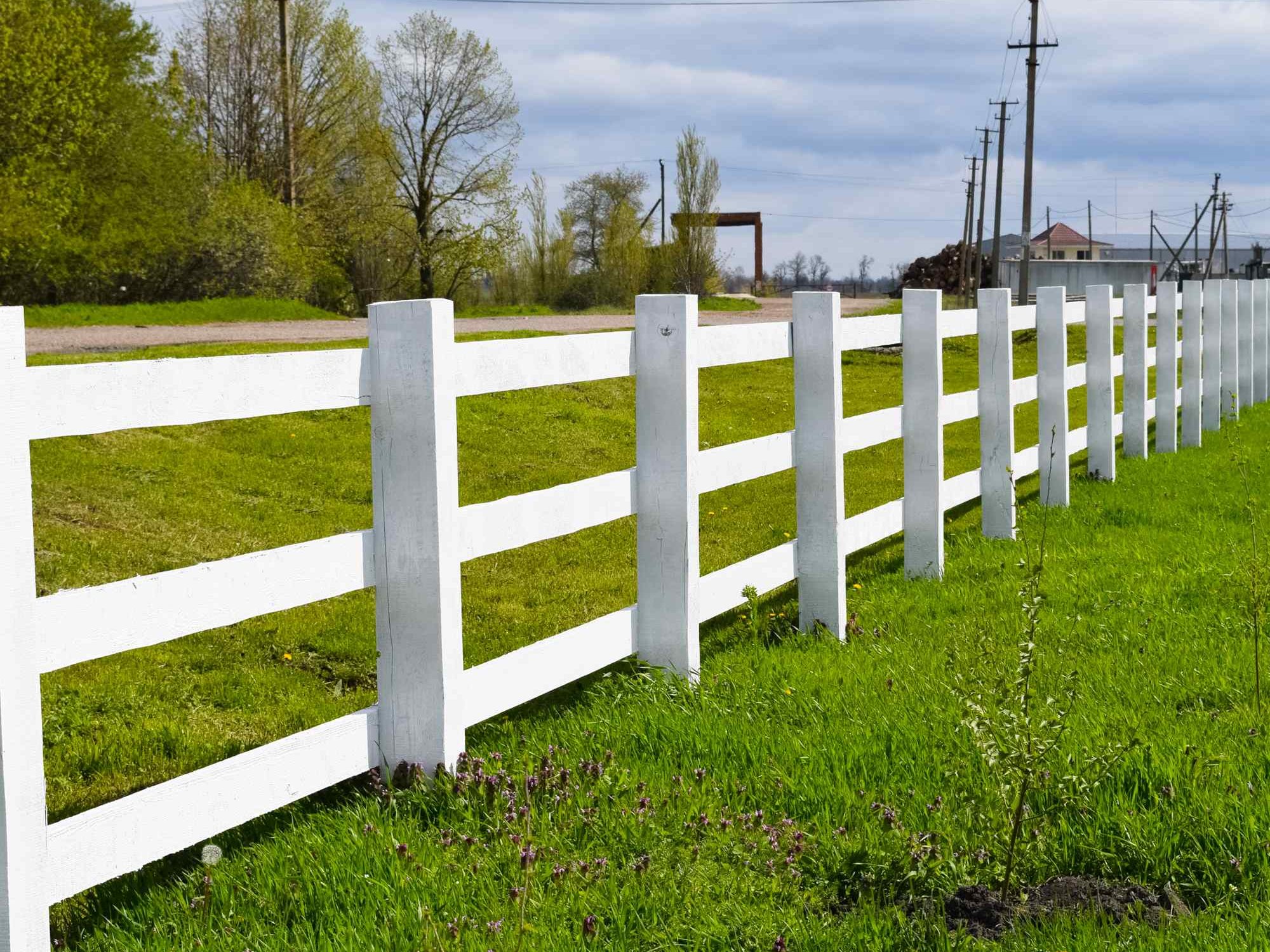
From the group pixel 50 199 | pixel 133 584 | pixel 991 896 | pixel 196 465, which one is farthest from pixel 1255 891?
pixel 50 199

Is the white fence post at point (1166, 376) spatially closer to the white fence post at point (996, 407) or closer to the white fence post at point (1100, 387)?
the white fence post at point (1100, 387)

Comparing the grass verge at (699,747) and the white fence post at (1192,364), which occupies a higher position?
the white fence post at (1192,364)

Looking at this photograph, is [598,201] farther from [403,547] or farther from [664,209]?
[403,547]

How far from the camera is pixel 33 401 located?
3061 millimetres

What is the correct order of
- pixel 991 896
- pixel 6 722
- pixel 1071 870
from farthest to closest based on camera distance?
1. pixel 1071 870
2. pixel 991 896
3. pixel 6 722

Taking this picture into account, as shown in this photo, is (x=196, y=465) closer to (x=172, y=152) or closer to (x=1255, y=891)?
(x=1255, y=891)

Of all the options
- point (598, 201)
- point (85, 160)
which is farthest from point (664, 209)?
point (85, 160)

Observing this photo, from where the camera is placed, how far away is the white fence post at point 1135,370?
12.4 m

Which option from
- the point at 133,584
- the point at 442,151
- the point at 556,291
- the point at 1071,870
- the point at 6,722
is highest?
the point at 442,151

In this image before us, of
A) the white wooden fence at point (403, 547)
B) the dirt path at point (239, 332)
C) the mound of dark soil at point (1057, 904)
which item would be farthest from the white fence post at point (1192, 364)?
Result: the mound of dark soil at point (1057, 904)

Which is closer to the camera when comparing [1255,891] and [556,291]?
[1255,891]

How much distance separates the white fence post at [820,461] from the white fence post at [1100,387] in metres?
5.53

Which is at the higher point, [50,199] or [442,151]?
[442,151]

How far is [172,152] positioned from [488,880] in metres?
36.2
